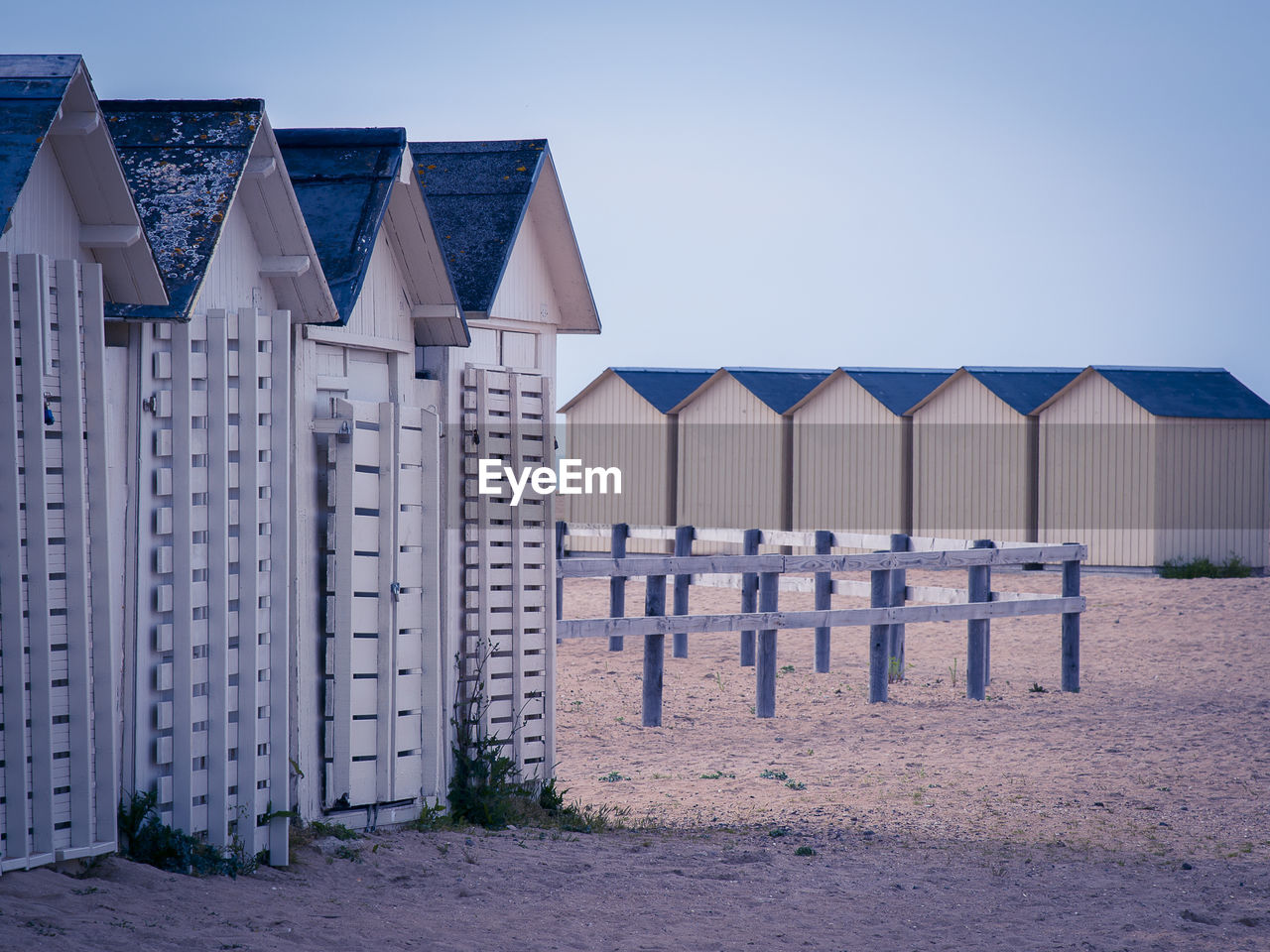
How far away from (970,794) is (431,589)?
3661 mm

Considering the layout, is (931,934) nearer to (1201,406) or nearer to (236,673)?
(236,673)

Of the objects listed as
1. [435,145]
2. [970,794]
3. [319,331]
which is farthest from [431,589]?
[970,794]

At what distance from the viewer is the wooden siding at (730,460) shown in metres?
26.0

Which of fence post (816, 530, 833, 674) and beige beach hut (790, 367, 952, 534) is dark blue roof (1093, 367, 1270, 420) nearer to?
beige beach hut (790, 367, 952, 534)

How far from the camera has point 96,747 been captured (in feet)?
16.4

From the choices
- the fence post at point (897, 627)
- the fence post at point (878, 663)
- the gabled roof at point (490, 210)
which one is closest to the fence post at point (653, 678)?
the fence post at point (878, 663)

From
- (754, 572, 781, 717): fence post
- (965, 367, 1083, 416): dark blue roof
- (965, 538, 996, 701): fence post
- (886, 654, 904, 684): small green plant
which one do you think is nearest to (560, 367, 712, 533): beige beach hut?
(965, 367, 1083, 416): dark blue roof

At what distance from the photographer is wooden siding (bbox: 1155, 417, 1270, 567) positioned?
71.8 feet

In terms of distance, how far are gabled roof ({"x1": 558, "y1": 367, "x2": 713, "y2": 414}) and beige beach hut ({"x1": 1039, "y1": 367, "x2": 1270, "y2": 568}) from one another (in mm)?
7497

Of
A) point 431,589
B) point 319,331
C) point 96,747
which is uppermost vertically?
point 319,331

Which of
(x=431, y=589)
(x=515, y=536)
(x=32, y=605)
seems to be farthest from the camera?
(x=515, y=536)

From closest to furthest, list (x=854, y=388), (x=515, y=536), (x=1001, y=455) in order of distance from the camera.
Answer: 1. (x=515, y=536)
2. (x=1001, y=455)
3. (x=854, y=388)

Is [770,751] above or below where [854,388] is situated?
below

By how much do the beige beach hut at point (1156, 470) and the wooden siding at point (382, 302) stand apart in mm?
17250
